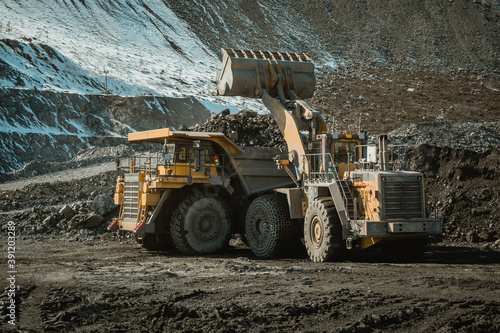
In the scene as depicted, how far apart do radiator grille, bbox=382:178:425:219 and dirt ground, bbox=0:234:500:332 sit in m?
0.97

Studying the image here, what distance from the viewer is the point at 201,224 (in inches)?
556

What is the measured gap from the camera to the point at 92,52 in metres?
57.9

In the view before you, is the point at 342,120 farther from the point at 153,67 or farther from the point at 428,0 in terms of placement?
the point at 428,0

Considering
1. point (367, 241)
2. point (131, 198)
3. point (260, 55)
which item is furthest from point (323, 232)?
point (260, 55)

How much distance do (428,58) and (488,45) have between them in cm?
776

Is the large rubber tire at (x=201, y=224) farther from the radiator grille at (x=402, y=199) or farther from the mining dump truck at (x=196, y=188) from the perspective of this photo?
the radiator grille at (x=402, y=199)

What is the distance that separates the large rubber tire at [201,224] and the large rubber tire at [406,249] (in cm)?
388

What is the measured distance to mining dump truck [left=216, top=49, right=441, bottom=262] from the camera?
36.6 ft

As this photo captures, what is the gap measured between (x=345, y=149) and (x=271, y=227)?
228cm

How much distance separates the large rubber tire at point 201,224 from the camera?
13891mm

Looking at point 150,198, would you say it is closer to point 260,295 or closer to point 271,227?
point 271,227

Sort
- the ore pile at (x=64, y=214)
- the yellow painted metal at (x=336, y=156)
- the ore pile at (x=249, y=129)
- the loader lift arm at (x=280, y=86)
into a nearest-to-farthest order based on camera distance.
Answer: the yellow painted metal at (x=336, y=156) → the loader lift arm at (x=280, y=86) → the ore pile at (x=249, y=129) → the ore pile at (x=64, y=214)

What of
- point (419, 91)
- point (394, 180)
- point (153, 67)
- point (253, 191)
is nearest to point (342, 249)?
point (394, 180)

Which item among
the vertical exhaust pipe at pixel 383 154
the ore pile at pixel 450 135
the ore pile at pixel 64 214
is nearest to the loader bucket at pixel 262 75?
the vertical exhaust pipe at pixel 383 154
